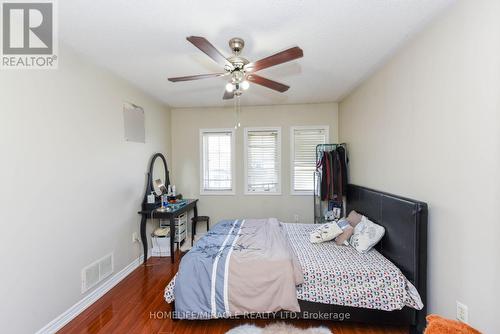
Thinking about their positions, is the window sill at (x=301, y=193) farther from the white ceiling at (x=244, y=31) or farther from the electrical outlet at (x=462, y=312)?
the electrical outlet at (x=462, y=312)

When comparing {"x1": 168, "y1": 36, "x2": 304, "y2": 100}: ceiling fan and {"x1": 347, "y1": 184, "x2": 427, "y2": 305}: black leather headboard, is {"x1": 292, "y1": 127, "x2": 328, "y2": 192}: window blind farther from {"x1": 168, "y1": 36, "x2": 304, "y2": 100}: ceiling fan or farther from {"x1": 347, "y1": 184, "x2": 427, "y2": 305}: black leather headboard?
{"x1": 168, "y1": 36, "x2": 304, "y2": 100}: ceiling fan

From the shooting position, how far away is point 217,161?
4426mm

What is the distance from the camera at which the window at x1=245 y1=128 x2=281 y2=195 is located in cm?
429

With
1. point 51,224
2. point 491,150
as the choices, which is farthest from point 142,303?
point 491,150

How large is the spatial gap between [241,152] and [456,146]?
10.5 feet

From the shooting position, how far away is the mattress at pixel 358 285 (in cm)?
187

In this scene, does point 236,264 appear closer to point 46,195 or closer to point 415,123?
point 46,195

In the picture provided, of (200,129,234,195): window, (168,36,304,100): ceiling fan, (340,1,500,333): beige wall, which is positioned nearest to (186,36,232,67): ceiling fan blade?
(168,36,304,100): ceiling fan

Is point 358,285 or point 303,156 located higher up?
point 303,156

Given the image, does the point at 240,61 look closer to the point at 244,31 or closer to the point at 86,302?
the point at 244,31

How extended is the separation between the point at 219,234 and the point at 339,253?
4.55 ft

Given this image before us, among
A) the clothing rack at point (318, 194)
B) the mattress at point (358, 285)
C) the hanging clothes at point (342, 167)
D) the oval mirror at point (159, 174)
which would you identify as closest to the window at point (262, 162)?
the clothing rack at point (318, 194)

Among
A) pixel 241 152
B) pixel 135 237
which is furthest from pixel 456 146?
pixel 135 237

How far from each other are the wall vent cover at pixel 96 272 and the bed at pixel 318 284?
1.00 meters
